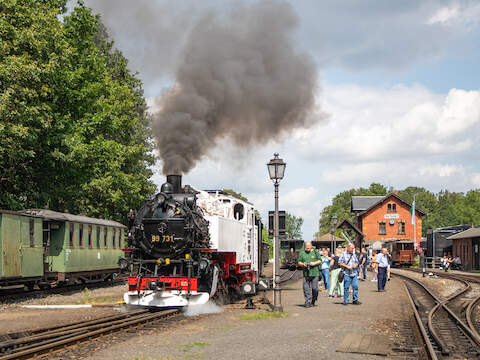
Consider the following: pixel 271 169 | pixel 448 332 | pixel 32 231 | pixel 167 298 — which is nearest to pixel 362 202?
pixel 32 231

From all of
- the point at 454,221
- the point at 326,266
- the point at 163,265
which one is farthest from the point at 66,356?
the point at 454,221

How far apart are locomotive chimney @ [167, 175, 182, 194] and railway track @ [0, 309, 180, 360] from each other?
3.09 metres

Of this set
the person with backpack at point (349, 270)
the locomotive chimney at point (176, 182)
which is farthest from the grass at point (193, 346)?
the person with backpack at point (349, 270)

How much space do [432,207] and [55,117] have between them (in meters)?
126

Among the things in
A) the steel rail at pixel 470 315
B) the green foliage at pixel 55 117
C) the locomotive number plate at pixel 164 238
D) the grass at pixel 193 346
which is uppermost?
the green foliage at pixel 55 117

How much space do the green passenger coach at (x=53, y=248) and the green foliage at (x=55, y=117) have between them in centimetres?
271

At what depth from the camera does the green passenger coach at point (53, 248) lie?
17219 millimetres

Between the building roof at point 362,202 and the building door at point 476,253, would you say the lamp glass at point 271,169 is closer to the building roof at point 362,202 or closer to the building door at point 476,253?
the building door at point 476,253

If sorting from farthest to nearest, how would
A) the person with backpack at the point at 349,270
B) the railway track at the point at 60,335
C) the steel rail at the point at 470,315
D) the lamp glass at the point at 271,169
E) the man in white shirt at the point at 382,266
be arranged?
1. the man in white shirt at the point at 382,266
2. the person with backpack at the point at 349,270
3. the lamp glass at the point at 271,169
4. the steel rail at the point at 470,315
5. the railway track at the point at 60,335

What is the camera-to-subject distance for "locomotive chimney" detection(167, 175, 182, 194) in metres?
14.6

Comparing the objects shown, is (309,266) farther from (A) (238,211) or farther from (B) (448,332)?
(B) (448,332)

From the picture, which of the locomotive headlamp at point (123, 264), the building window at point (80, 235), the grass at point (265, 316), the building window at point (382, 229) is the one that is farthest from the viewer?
the building window at point (382, 229)

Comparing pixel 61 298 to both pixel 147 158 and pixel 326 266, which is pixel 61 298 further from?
pixel 147 158

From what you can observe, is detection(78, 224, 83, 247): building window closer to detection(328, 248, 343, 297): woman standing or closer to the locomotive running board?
detection(328, 248, 343, 297): woman standing
